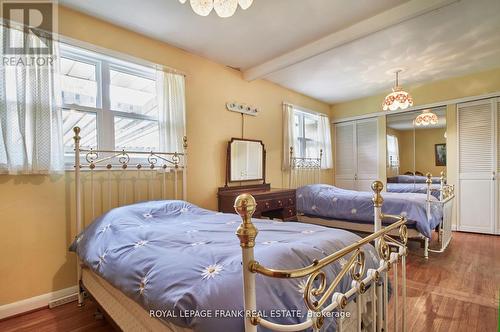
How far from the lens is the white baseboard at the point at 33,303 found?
73.0 inches

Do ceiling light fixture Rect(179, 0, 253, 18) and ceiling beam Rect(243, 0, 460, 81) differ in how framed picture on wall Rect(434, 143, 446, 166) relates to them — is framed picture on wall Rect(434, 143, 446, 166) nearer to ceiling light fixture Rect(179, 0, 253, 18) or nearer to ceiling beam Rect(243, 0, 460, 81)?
ceiling beam Rect(243, 0, 460, 81)

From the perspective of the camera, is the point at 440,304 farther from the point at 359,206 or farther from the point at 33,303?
the point at 33,303

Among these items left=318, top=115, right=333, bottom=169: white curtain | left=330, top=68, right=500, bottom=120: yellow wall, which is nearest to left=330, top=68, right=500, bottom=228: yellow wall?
left=330, top=68, right=500, bottom=120: yellow wall

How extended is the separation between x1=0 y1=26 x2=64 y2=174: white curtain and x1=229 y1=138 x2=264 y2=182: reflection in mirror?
74.8 inches

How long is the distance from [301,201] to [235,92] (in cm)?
200

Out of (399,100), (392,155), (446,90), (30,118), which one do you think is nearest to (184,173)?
(30,118)

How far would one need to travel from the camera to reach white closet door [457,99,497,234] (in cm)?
382

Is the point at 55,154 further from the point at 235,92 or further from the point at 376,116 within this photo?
the point at 376,116

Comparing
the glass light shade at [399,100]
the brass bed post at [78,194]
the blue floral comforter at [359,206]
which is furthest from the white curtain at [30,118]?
the glass light shade at [399,100]

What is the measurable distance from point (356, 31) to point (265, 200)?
6.83ft

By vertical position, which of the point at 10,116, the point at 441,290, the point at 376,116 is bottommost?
the point at 441,290

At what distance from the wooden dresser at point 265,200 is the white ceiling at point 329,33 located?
1.65 meters

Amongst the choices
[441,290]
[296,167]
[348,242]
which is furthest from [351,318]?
[296,167]

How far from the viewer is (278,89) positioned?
4.25 meters
